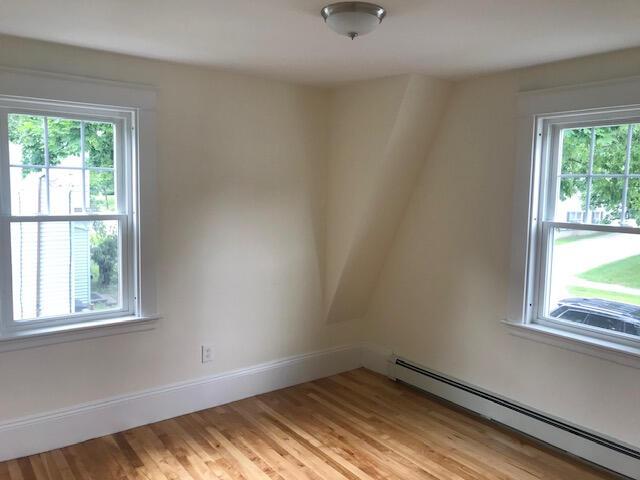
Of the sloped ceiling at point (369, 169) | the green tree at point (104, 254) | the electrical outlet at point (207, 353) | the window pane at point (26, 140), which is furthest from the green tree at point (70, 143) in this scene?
the sloped ceiling at point (369, 169)

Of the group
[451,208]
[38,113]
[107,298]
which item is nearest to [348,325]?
[451,208]

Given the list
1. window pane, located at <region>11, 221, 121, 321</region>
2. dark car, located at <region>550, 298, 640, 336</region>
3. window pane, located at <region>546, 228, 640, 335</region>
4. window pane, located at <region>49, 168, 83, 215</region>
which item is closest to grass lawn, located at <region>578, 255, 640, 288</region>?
window pane, located at <region>546, 228, 640, 335</region>

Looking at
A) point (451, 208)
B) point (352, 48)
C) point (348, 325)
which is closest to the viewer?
point (352, 48)

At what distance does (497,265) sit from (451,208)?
0.54 m

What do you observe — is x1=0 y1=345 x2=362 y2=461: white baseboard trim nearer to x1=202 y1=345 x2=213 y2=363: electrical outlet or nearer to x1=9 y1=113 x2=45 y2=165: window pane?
x1=202 y1=345 x2=213 y2=363: electrical outlet

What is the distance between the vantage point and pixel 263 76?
3.60 metres

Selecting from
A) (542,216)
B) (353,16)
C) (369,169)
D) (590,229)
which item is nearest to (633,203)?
(590,229)

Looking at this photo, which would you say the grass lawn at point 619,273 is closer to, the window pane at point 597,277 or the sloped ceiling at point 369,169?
the window pane at point 597,277

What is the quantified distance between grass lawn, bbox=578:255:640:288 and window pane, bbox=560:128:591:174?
1.85 feet

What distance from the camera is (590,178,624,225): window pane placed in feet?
9.58

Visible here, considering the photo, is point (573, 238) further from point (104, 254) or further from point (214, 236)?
point (104, 254)

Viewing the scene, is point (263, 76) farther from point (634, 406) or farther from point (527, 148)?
point (634, 406)

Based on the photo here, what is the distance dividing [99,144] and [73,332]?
114cm

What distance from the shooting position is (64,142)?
304 cm
